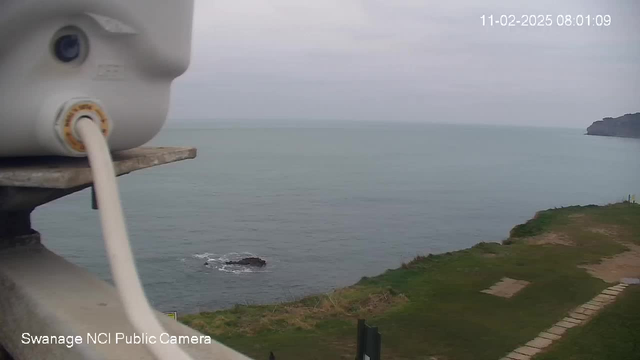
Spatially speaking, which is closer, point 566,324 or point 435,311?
point 566,324

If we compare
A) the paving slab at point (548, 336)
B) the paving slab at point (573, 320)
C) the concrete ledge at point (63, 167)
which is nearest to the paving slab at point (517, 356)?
the paving slab at point (548, 336)

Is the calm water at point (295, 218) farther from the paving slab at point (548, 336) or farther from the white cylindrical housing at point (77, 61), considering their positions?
the white cylindrical housing at point (77, 61)

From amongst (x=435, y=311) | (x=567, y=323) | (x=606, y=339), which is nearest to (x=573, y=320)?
(x=567, y=323)

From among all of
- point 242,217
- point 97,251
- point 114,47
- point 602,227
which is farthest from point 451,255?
point 242,217

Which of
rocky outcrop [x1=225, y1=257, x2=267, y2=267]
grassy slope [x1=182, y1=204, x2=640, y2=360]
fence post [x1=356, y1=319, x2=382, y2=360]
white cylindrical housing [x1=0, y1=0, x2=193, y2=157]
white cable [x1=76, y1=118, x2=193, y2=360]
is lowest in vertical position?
rocky outcrop [x1=225, y1=257, x2=267, y2=267]

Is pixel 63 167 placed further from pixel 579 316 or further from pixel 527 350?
pixel 579 316

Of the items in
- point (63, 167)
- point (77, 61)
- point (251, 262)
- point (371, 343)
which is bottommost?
point (251, 262)

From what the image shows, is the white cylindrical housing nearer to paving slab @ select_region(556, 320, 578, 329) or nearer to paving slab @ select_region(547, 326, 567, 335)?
paving slab @ select_region(547, 326, 567, 335)

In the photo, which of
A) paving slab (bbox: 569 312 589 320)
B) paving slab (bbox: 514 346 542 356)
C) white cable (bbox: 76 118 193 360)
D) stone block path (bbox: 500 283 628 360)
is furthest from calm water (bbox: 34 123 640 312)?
white cable (bbox: 76 118 193 360)
